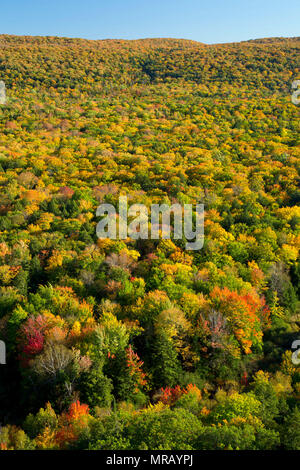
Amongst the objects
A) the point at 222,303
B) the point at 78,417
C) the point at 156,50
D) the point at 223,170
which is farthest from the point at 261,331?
the point at 156,50

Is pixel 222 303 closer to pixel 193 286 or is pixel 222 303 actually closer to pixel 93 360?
pixel 193 286

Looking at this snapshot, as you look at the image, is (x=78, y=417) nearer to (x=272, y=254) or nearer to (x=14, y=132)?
(x=272, y=254)

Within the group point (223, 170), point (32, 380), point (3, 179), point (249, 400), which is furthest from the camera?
point (223, 170)

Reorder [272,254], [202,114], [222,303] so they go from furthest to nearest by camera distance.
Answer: [202,114] < [272,254] < [222,303]

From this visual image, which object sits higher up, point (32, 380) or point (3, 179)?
point (3, 179)

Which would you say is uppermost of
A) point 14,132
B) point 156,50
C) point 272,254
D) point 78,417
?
point 156,50

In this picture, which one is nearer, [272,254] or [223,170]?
[272,254]
